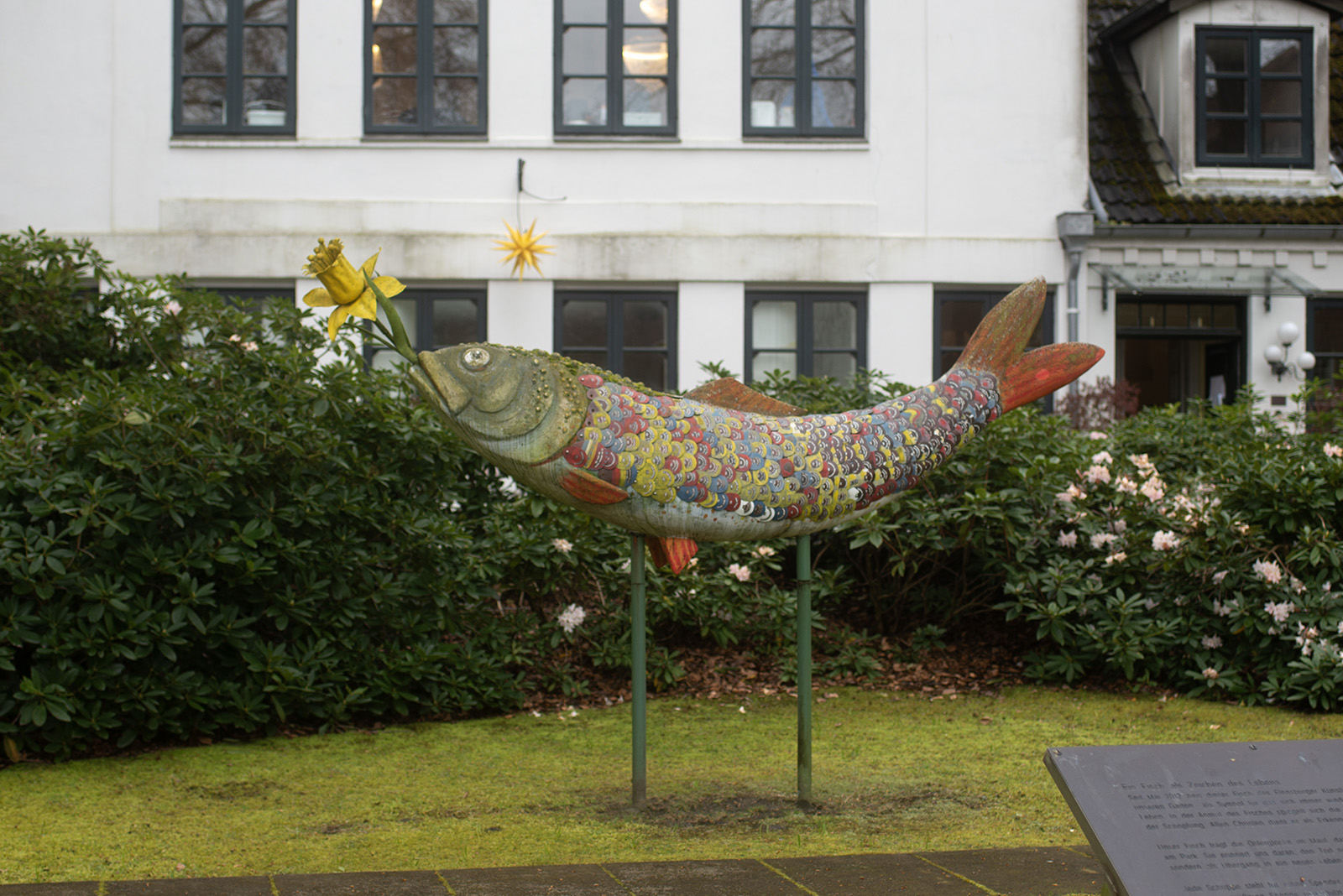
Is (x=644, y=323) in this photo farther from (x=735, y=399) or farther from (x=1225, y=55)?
(x=735, y=399)

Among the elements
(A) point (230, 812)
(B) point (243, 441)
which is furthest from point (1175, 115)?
(A) point (230, 812)

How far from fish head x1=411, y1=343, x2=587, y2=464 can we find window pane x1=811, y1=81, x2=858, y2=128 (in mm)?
8784

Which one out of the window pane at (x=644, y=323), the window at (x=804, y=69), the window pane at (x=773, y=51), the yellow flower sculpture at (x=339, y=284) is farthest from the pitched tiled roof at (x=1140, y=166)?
the yellow flower sculpture at (x=339, y=284)

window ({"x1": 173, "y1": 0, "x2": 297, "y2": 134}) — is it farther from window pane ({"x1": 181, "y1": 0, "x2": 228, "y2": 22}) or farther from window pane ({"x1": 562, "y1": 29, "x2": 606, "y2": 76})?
window pane ({"x1": 562, "y1": 29, "x2": 606, "y2": 76})

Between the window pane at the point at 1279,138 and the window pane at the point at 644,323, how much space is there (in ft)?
22.9

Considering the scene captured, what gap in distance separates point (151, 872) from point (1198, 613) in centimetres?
612

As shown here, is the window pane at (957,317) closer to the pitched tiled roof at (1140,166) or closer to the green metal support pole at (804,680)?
the pitched tiled roof at (1140,166)

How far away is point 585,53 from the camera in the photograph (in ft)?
40.0

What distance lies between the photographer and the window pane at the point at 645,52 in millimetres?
12195

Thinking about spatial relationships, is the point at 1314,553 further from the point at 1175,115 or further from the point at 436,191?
the point at 436,191

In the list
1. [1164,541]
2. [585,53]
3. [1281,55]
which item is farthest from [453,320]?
[1281,55]

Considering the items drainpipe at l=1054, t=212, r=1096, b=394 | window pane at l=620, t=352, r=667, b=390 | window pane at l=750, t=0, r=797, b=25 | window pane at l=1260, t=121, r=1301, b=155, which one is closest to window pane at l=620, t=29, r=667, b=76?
window pane at l=750, t=0, r=797, b=25

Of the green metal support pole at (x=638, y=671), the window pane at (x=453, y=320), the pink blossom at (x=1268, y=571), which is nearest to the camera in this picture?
the green metal support pole at (x=638, y=671)

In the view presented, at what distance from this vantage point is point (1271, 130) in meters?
13.1
